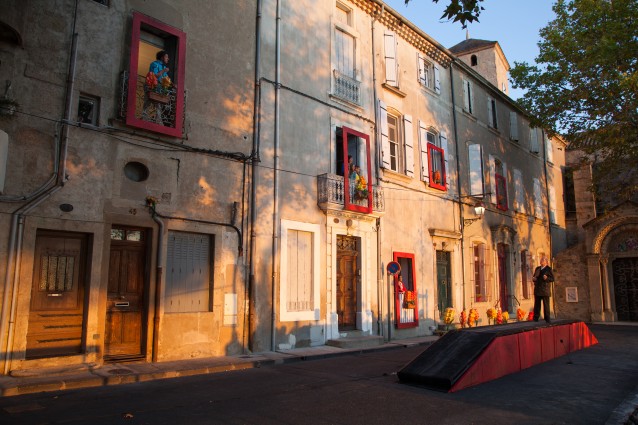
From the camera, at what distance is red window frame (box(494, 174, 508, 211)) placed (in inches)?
866

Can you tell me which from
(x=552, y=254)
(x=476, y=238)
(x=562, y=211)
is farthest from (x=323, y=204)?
(x=562, y=211)

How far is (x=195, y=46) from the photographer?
36.2ft

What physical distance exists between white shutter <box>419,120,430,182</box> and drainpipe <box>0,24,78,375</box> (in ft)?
38.4

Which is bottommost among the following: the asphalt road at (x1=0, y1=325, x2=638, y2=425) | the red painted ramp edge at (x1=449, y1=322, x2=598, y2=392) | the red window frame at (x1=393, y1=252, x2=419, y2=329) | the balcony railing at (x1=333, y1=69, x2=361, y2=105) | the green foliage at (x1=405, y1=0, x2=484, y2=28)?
the asphalt road at (x1=0, y1=325, x2=638, y2=425)

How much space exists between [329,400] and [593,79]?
16.7 meters

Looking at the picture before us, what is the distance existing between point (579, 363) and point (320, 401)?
6584 mm

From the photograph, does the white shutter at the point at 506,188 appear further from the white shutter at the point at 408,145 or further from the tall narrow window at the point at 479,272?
the white shutter at the point at 408,145

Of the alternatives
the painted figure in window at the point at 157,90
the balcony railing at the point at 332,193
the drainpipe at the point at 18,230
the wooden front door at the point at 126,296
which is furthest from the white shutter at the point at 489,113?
the drainpipe at the point at 18,230

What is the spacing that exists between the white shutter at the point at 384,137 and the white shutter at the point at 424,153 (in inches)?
82.7

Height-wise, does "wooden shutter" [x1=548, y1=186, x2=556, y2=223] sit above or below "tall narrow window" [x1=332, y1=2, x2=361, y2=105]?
below

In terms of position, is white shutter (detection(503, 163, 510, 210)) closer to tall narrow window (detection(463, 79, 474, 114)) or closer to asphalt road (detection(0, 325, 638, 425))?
tall narrow window (detection(463, 79, 474, 114))

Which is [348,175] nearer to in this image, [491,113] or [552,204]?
Result: [491,113]

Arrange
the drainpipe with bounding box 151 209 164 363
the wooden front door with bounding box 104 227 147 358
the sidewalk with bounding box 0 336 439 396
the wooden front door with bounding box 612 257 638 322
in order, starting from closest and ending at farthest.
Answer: the sidewalk with bounding box 0 336 439 396, the wooden front door with bounding box 104 227 147 358, the drainpipe with bounding box 151 209 164 363, the wooden front door with bounding box 612 257 638 322

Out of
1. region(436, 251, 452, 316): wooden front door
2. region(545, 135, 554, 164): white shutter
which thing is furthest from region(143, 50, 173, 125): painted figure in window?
region(545, 135, 554, 164): white shutter
